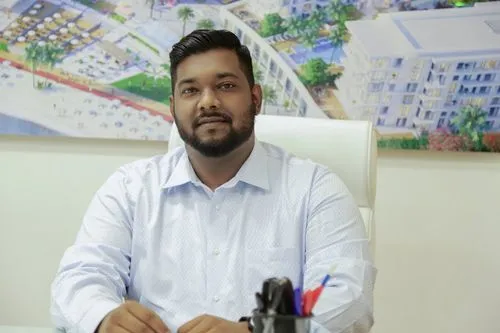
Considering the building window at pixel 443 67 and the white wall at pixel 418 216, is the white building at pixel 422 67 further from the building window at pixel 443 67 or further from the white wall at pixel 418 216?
the white wall at pixel 418 216

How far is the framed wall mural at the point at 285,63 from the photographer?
2.19 metres

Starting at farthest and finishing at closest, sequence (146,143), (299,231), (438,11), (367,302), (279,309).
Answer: (146,143) < (438,11) < (299,231) < (367,302) < (279,309)

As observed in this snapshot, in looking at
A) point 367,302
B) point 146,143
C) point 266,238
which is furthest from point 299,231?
point 146,143

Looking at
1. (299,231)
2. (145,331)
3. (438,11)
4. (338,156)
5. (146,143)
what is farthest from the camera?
(146,143)

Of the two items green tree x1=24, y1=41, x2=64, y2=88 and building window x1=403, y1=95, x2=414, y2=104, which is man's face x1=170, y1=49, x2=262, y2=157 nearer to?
building window x1=403, y1=95, x2=414, y2=104

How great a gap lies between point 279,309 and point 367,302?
2.06 feet

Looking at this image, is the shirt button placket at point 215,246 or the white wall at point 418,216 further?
the white wall at point 418,216

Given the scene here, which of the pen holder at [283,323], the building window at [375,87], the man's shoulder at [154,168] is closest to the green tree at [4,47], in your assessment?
the man's shoulder at [154,168]

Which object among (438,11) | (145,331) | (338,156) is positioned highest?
(438,11)

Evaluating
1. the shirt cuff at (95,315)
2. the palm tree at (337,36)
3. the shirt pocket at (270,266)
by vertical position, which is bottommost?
the shirt cuff at (95,315)

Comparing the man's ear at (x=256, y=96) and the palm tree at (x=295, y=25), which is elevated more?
the palm tree at (x=295, y=25)

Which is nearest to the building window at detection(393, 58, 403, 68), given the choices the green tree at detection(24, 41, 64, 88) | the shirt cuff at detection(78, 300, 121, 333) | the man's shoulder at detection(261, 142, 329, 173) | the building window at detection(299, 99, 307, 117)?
the building window at detection(299, 99, 307, 117)

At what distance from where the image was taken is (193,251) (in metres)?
1.66

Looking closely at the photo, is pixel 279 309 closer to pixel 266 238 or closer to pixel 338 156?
pixel 266 238
